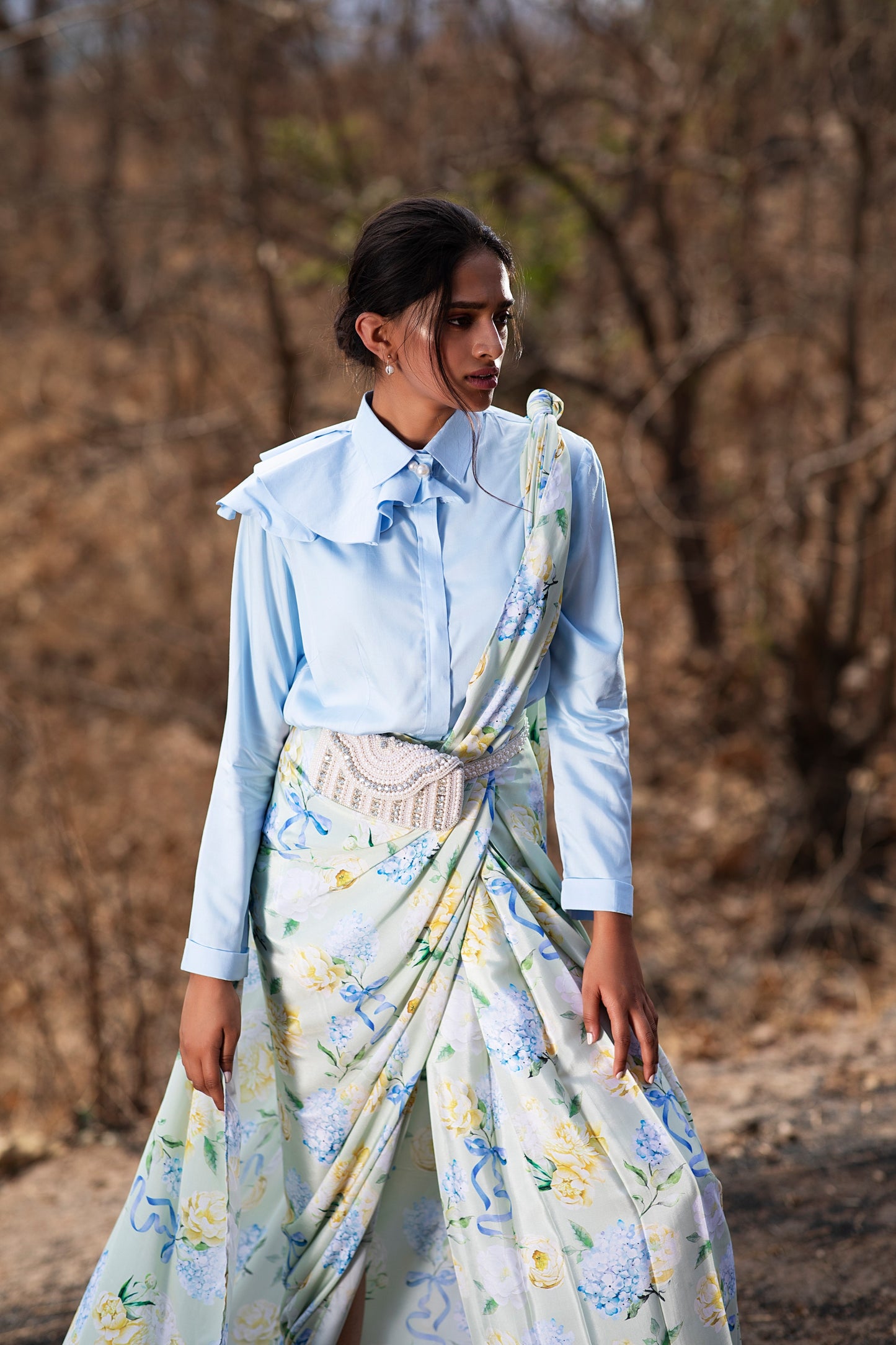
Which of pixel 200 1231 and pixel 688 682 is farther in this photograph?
pixel 688 682

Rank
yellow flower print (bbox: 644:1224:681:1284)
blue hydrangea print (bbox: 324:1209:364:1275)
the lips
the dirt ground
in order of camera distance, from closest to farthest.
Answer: yellow flower print (bbox: 644:1224:681:1284) → the lips → blue hydrangea print (bbox: 324:1209:364:1275) → the dirt ground

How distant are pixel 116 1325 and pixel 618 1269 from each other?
2.20 ft

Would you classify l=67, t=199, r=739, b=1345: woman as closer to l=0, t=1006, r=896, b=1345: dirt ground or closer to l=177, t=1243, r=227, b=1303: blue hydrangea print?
l=177, t=1243, r=227, b=1303: blue hydrangea print

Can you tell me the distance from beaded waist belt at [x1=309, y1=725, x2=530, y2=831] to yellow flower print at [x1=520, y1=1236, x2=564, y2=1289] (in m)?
0.50

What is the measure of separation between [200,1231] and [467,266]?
127 cm

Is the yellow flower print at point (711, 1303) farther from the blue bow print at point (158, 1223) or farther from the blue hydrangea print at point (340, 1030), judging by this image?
the blue bow print at point (158, 1223)

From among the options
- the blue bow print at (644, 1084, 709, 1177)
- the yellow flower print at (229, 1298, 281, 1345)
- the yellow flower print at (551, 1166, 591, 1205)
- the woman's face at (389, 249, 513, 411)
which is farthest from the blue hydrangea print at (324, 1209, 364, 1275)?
the woman's face at (389, 249, 513, 411)

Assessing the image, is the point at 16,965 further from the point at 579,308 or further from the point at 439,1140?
the point at 579,308

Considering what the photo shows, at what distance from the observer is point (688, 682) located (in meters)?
6.54

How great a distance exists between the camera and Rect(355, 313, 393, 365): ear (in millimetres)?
1538

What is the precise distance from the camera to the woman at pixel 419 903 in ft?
4.87

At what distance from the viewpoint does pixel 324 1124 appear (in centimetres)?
163

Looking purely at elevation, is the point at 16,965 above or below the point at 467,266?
below

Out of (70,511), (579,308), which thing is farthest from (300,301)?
(579,308)
